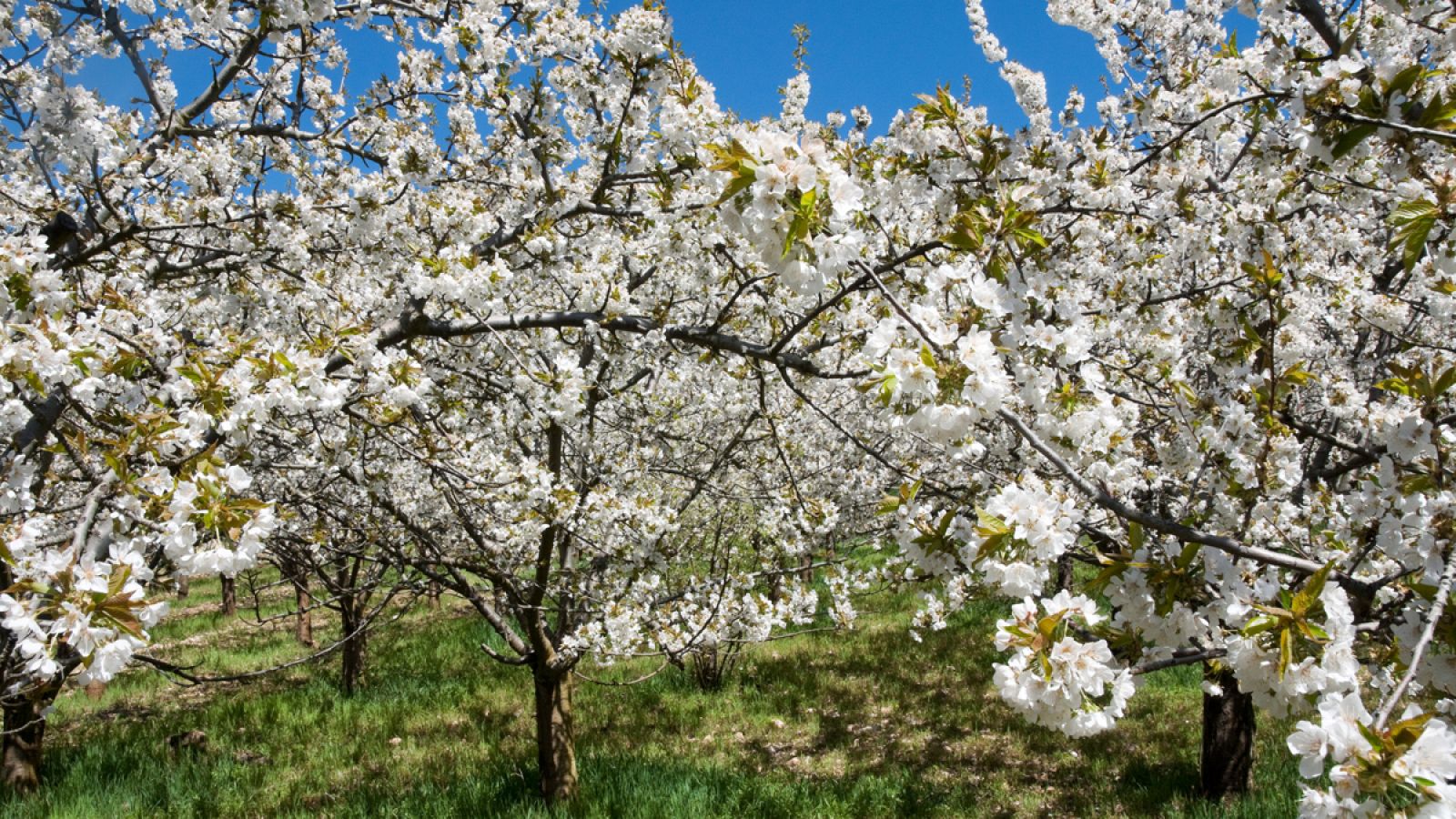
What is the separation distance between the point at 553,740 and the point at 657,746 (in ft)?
5.20

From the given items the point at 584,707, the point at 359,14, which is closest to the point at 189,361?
the point at 359,14

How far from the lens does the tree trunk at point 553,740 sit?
4.73 metres

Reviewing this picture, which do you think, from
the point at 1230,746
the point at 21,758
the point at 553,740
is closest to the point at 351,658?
the point at 21,758

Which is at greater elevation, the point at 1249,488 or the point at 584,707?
the point at 1249,488

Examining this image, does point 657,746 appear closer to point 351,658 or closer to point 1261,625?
point 351,658

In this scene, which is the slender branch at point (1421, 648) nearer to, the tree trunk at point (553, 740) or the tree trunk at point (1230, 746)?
the tree trunk at point (1230, 746)

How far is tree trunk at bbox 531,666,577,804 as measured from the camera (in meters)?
4.73

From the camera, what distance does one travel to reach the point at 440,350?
396cm

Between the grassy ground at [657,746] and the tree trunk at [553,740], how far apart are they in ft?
0.52

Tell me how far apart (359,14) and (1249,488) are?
4.08m

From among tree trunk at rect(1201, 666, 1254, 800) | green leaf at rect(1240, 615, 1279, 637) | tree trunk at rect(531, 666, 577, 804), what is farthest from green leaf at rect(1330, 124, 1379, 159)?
tree trunk at rect(531, 666, 577, 804)

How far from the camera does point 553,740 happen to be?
4.77 meters

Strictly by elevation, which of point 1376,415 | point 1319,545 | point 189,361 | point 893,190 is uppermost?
point 893,190

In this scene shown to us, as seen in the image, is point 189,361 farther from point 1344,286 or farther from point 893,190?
point 1344,286
